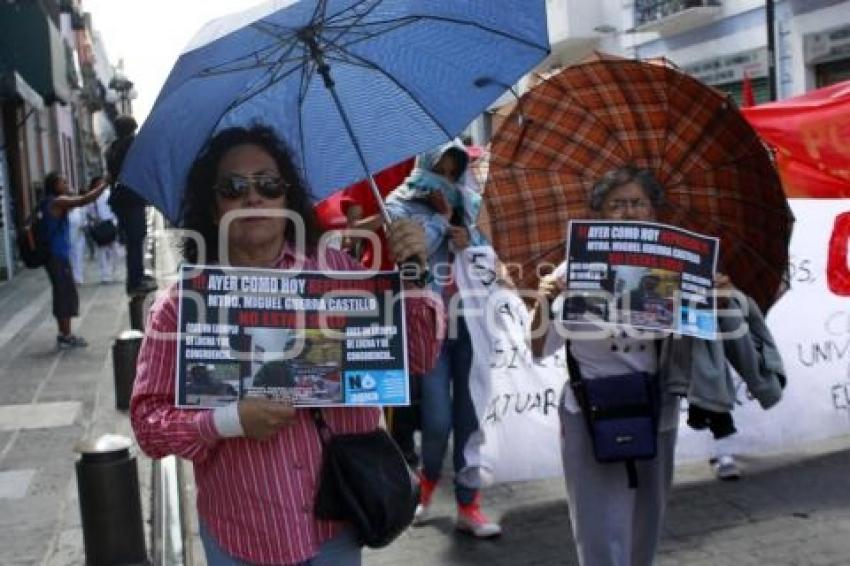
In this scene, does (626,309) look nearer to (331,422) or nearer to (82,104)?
(331,422)

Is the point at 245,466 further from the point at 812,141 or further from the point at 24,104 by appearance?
the point at 24,104

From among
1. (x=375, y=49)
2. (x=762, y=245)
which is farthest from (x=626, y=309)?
(x=375, y=49)

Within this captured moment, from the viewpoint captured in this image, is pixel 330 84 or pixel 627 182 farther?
pixel 627 182

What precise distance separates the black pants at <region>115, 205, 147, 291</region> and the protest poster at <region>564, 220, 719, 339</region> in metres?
8.27

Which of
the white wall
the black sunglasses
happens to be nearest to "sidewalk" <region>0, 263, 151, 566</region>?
the black sunglasses

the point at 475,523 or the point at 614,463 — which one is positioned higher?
the point at 614,463

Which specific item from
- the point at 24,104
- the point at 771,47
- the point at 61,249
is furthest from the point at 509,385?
the point at 24,104

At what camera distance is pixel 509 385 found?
5.34 meters

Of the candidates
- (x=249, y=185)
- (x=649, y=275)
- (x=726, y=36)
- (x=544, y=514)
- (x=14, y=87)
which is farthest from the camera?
(x=726, y=36)

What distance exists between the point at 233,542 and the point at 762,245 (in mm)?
1961

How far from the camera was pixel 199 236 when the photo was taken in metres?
2.58

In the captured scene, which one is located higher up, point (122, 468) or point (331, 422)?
point (331, 422)

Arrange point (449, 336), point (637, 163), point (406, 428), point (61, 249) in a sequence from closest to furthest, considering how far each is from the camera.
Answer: point (637, 163)
point (449, 336)
point (406, 428)
point (61, 249)

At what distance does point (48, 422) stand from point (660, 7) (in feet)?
55.0
